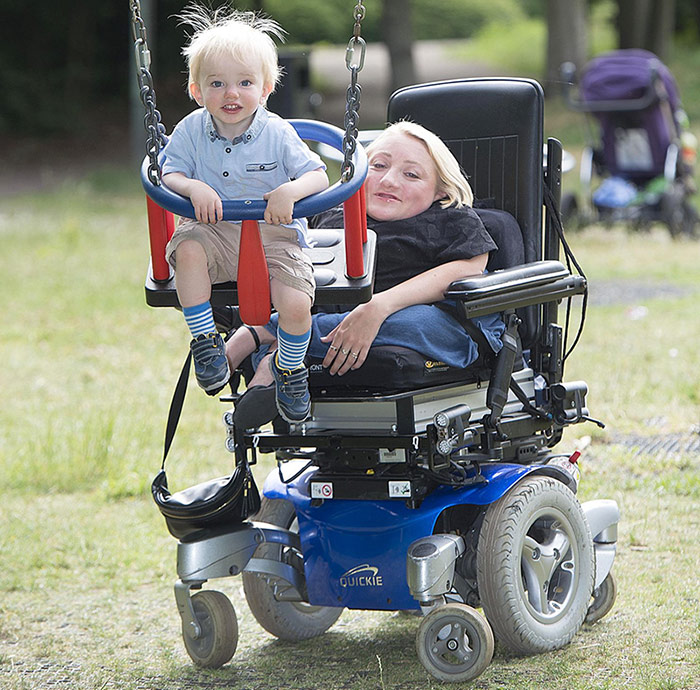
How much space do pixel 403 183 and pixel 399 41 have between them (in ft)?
66.1

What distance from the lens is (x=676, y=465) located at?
578 cm

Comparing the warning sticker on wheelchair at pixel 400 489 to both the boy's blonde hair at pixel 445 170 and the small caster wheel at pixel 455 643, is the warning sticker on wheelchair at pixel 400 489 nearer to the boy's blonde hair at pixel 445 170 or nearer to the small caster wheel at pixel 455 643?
the small caster wheel at pixel 455 643

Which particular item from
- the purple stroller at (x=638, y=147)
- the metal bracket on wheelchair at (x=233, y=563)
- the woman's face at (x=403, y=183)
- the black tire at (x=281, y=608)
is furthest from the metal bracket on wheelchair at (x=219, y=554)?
the purple stroller at (x=638, y=147)

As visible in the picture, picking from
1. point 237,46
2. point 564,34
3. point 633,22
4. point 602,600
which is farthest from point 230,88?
point 633,22

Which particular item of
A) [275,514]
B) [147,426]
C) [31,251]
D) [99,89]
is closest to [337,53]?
[99,89]

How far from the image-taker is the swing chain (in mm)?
3086

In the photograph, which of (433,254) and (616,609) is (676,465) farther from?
(433,254)

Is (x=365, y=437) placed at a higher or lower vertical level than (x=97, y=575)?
higher

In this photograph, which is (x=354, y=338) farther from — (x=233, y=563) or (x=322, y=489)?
(x=233, y=563)

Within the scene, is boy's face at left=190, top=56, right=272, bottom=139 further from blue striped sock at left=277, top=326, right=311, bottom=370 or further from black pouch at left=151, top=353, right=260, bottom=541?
black pouch at left=151, top=353, right=260, bottom=541

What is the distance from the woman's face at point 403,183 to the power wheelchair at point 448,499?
304 millimetres

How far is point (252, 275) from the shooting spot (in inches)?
128

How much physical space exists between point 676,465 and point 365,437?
2.60m

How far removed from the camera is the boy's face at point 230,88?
3.28 metres
